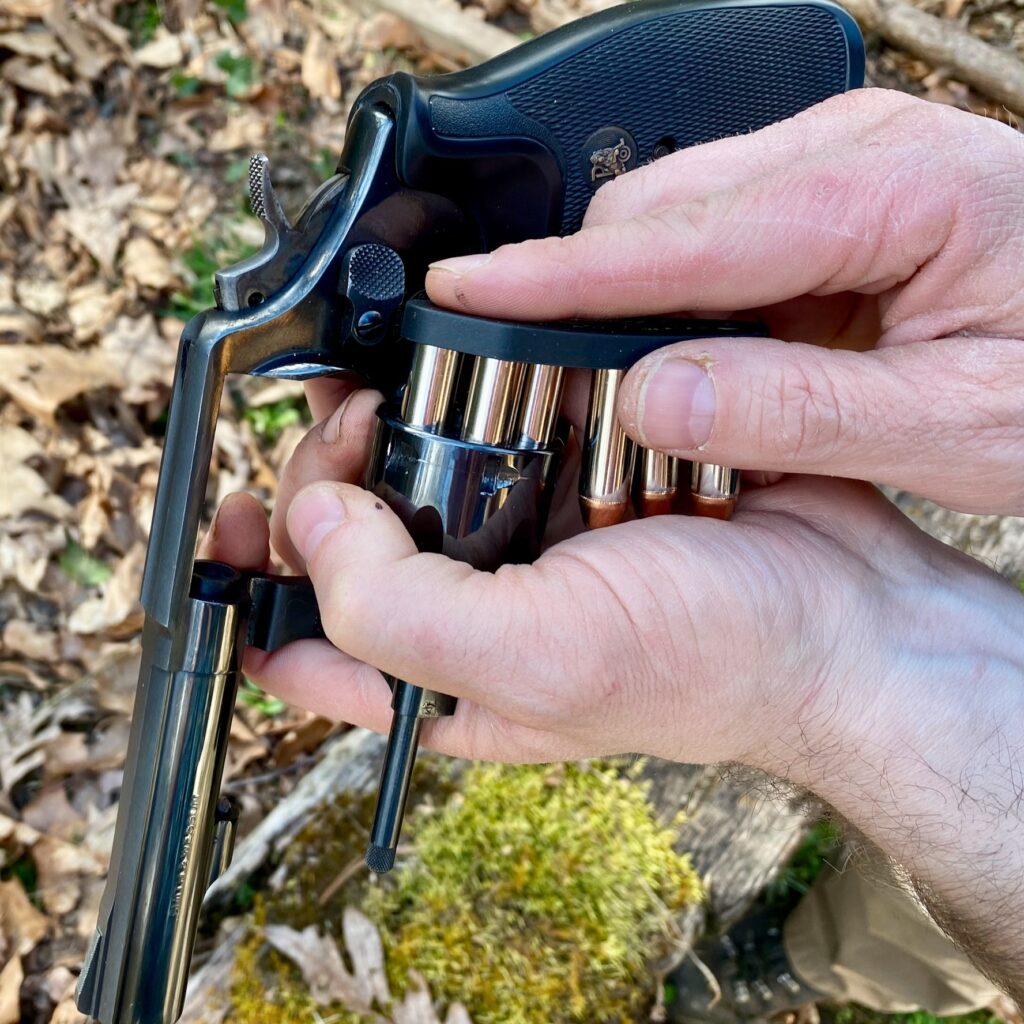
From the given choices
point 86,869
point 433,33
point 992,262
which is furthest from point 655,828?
point 433,33

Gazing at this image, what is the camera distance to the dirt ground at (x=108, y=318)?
170cm

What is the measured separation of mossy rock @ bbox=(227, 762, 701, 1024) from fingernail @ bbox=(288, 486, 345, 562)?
0.70 metres

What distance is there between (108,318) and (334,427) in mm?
1578

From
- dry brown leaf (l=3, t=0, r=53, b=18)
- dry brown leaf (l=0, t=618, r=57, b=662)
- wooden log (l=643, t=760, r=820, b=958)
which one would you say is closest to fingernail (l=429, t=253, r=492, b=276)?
wooden log (l=643, t=760, r=820, b=958)

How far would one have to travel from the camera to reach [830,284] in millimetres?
875

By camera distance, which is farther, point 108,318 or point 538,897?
point 108,318

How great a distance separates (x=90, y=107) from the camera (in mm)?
2621

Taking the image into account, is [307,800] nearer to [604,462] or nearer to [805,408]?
[604,462]

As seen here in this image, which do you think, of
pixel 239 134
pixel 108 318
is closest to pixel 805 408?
pixel 108 318

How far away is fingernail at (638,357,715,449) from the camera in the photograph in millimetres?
820

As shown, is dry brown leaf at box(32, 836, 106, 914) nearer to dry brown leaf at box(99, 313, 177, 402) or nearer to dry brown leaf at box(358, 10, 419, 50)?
dry brown leaf at box(99, 313, 177, 402)

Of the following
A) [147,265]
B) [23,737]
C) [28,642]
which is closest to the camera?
[23,737]

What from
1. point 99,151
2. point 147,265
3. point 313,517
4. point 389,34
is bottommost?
point 313,517

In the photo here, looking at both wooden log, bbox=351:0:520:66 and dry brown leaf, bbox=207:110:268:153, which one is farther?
wooden log, bbox=351:0:520:66
